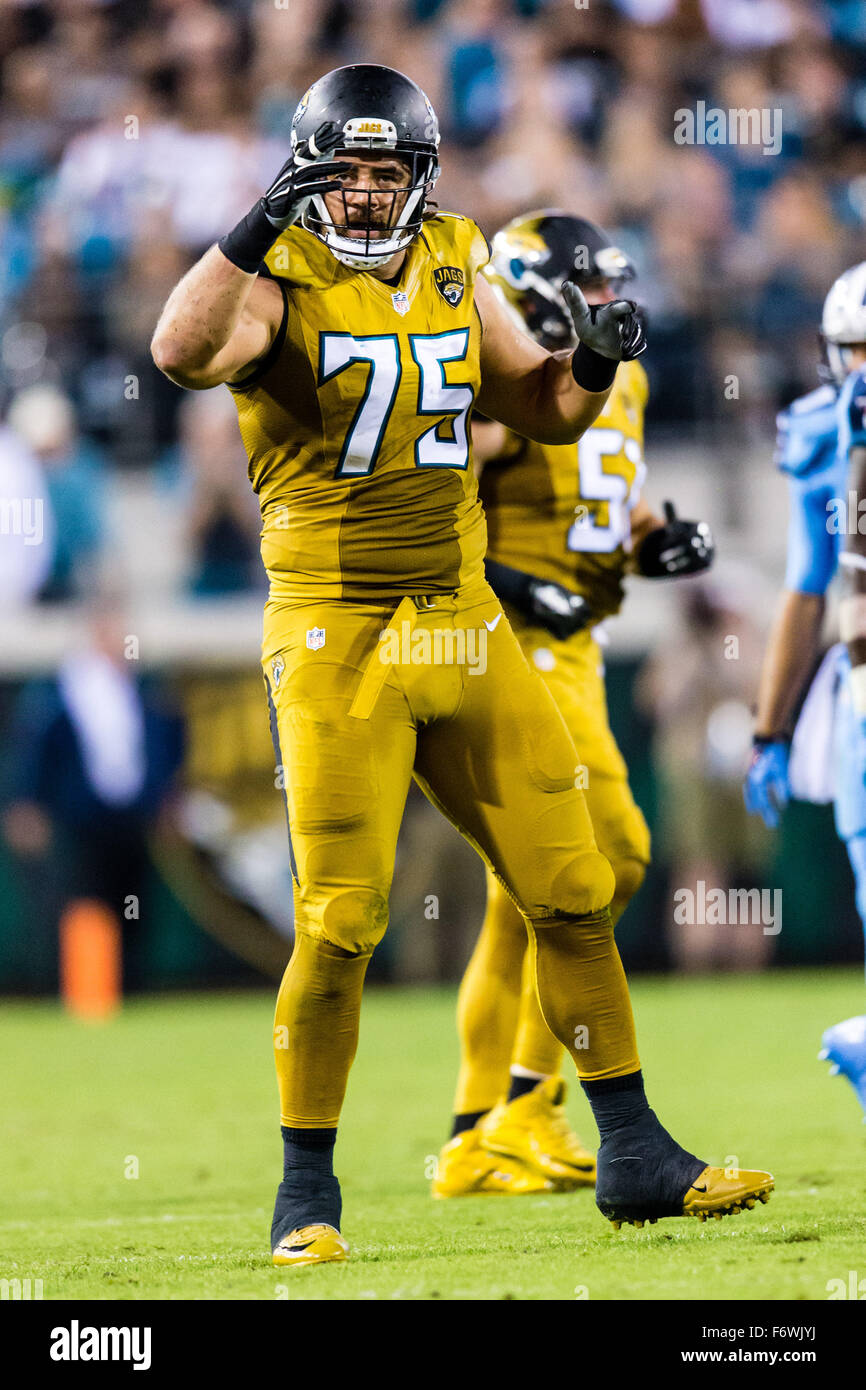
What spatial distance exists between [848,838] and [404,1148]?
1.89m

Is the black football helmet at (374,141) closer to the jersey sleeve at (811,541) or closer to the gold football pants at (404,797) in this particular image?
the gold football pants at (404,797)

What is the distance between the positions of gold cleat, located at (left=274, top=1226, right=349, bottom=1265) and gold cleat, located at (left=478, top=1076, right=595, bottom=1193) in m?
1.22

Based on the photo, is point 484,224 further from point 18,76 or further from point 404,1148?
point 404,1148

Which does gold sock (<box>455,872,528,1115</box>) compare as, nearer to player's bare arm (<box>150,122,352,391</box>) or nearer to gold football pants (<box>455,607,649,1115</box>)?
gold football pants (<box>455,607,649,1115</box>)

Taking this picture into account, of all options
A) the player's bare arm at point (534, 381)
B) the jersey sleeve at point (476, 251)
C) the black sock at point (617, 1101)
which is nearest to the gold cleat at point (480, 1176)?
the black sock at point (617, 1101)

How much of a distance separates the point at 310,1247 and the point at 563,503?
2.15 m

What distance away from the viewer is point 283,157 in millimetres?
11172

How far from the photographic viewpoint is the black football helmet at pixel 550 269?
4902mm

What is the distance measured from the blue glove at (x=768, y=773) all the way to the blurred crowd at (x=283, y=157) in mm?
5548

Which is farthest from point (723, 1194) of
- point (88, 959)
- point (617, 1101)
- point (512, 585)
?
point (88, 959)

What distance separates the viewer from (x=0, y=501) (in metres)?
9.87

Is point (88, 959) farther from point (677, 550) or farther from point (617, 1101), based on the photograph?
point (617, 1101)

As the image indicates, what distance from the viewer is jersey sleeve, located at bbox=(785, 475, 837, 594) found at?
183 inches
